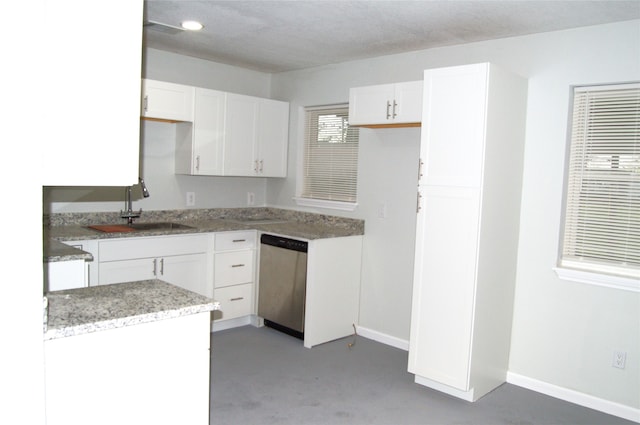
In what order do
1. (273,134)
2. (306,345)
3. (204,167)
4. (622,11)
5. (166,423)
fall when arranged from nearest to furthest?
1. (166,423)
2. (622,11)
3. (306,345)
4. (204,167)
5. (273,134)

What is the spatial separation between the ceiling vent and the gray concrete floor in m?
2.43

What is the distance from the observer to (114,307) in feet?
5.95

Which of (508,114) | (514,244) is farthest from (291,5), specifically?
(514,244)

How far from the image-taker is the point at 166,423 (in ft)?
6.21

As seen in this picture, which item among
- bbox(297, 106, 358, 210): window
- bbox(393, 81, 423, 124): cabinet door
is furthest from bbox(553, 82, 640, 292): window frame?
bbox(297, 106, 358, 210): window

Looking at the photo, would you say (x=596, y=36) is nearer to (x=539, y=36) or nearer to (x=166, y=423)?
(x=539, y=36)

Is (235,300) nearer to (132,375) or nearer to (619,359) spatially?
(132,375)

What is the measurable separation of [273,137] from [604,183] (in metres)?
2.93

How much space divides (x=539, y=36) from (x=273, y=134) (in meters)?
2.54

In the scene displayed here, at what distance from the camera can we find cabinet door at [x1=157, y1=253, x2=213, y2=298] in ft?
13.1

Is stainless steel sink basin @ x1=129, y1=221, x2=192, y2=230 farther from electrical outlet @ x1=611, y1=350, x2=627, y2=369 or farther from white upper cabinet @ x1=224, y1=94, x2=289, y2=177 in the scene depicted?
electrical outlet @ x1=611, y1=350, x2=627, y2=369

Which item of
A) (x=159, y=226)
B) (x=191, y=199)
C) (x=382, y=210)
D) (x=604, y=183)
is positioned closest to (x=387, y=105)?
(x=382, y=210)

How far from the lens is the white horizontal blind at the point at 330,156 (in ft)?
15.2

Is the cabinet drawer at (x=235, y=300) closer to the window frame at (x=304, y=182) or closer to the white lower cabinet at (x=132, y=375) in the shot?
the window frame at (x=304, y=182)
